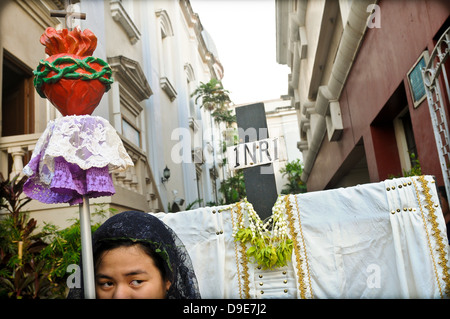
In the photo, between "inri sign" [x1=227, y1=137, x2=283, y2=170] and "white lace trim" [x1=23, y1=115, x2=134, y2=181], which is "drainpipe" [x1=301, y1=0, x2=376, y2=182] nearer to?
"inri sign" [x1=227, y1=137, x2=283, y2=170]

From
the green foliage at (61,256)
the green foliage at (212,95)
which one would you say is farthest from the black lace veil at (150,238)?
the green foliage at (212,95)

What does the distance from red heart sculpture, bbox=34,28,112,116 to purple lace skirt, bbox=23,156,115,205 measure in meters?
0.22

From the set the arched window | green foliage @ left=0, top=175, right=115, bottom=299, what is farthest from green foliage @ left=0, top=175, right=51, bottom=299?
the arched window

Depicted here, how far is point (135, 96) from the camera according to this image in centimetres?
981

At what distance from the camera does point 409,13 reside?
3.93 meters

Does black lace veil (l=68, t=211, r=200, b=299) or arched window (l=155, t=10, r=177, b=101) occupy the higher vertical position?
arched window (l=155, t=10, r=177, b=101)

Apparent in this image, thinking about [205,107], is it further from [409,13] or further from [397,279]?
[397,279]

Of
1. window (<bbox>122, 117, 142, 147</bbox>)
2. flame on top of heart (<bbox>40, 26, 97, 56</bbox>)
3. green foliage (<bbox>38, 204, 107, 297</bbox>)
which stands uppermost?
window (<bbox>122, 117, 142, 147</bbox>)

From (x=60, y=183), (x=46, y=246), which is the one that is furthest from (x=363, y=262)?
(x=46, y=246)

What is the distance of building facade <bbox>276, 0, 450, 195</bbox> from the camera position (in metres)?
3.76

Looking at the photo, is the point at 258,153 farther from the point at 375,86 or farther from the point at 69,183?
the point at 375,86

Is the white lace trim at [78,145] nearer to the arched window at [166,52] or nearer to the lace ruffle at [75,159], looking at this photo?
the lace ruffle at [75,159]

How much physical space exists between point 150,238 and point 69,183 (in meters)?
0.39
